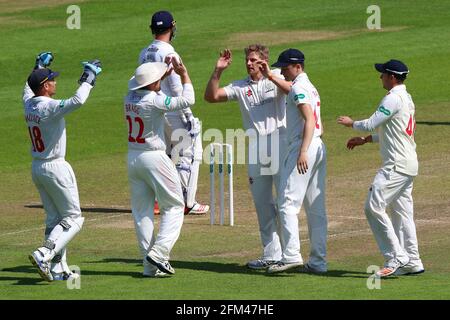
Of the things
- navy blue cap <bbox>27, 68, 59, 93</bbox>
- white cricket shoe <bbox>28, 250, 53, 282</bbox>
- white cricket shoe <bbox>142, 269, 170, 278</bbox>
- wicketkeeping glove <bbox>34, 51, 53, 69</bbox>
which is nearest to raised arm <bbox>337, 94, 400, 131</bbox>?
white cricket shoe <bbox>142, 269, 170, 278</bbox>

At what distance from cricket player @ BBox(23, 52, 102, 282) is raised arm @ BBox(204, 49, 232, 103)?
132 cm

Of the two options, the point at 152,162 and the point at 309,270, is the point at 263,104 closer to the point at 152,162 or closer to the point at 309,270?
the point at 152,162

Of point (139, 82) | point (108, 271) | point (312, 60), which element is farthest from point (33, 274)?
point (312, 60)

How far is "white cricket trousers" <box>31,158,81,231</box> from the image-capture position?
1376cm

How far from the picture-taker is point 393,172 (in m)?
13.8

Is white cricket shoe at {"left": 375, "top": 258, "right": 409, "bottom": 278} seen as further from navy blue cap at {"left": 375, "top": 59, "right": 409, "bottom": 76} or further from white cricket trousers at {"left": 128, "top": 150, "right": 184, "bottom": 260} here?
white cricket trousers at {"left": 128, "top": 150, "right": 184, "bottom": 260}

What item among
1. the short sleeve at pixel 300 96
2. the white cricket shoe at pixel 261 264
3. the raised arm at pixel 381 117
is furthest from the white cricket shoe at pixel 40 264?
the raised arm at pixel 381 117

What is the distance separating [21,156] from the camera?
74.9ft

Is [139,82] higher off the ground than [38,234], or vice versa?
[139,82]

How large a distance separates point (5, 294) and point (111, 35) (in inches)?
832

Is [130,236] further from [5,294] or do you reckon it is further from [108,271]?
[5,294]

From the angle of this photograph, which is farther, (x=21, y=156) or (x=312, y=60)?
(x=312, y=60)

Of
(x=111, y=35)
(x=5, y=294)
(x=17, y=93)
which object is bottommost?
(x=5, y=294)

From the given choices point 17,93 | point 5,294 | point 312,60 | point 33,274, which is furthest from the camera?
point 312,60
